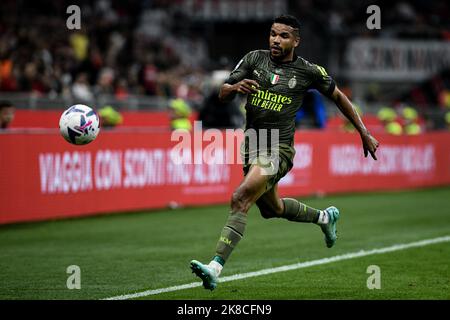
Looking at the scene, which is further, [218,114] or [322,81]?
[218,114]

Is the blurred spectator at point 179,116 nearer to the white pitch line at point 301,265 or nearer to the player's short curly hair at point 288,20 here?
the white pitch line at point 301,265

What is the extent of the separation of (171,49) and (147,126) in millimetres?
7288

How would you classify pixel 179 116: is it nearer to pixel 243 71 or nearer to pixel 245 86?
pixel 243 71

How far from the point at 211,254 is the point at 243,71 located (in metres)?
3.19

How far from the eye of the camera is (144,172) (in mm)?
17266

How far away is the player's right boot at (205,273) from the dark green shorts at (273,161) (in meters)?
1.31

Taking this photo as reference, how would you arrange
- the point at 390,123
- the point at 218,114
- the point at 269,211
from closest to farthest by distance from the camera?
the point at 269,211, the point at 218,114, the point at 390,123

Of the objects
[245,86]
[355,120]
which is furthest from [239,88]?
[355,120]

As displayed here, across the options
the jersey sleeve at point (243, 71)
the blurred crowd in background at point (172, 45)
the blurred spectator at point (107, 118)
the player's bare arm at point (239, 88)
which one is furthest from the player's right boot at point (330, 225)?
the blurred spectator at point (107, 118)

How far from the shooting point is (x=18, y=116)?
19.9 meters

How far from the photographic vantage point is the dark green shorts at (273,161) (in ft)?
30.0
